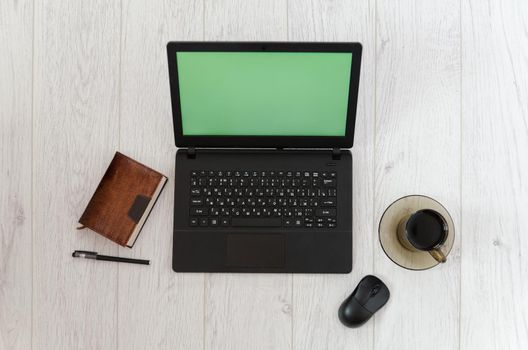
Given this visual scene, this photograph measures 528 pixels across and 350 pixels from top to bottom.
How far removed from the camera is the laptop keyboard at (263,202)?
3.06 ft

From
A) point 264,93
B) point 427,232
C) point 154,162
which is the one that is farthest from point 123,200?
point 427,232

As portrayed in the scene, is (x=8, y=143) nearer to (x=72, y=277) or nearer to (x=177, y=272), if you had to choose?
(x=72, y=277)

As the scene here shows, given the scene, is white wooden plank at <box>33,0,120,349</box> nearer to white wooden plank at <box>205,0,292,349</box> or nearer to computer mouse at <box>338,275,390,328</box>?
white wooden plank at <box>205,0,292,349</box>

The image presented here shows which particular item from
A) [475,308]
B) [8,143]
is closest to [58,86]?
[8,143]

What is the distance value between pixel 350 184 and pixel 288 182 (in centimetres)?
12

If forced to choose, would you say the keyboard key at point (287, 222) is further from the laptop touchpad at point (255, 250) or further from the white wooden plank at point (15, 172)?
the white wooden plank at point (15, 172)

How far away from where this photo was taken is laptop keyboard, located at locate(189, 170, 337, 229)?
932 millimetres

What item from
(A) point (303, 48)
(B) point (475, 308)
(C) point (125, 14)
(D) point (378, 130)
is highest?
(C) point (125, 14)

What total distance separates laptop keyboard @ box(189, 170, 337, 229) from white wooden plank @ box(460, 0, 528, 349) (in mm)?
290

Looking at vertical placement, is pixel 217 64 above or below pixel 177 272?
above

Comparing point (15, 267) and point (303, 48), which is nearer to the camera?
point (303, 48)

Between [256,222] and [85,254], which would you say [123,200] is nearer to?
[85,254]

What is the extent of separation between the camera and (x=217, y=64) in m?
0.85

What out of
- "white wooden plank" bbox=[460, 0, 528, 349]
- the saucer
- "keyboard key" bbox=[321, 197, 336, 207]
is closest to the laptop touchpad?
"keyboard key" bbox=[321, 197, 336, 207]
